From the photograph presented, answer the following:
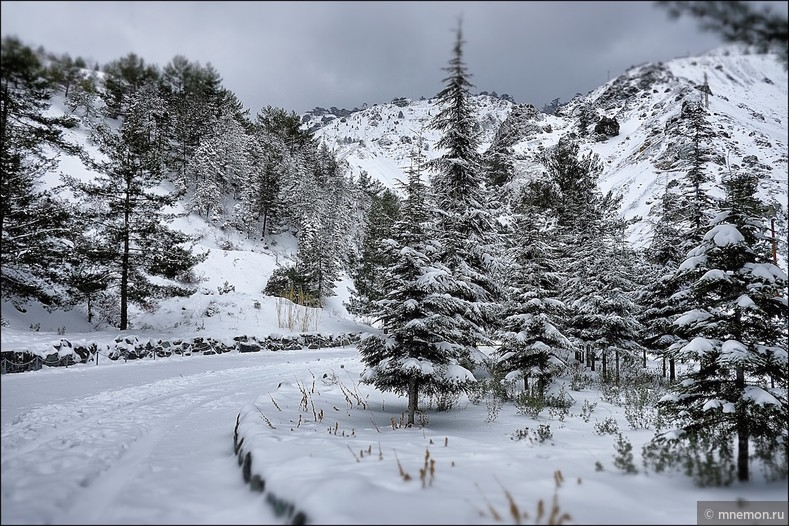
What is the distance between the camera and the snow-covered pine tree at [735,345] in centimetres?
505

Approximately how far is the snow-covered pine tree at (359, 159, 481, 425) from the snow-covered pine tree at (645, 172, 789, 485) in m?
3.83

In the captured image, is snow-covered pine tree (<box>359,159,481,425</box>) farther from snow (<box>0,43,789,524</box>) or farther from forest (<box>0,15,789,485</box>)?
snow (<box>0,43,789,524</box>)

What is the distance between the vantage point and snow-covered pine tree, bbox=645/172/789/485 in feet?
16.6

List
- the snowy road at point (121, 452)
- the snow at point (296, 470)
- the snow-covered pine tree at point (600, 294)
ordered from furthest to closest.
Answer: the snow-covered pine tree at point (600, 294) < the snowy road at point (121, 452) < the snow at point (296, 470)

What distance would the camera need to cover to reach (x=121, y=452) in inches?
209

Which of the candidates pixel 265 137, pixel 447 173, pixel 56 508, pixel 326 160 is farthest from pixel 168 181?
pixel 56 508

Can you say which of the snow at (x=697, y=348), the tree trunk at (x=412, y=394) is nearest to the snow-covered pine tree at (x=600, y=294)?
the tree trunk at (x=412, y=394)

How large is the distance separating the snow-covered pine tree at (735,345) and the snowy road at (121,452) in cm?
511

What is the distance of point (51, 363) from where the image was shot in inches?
514

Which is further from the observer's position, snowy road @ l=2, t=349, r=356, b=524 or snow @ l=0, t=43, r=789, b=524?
snowy road @ l=2, t=349, r=356, b=524

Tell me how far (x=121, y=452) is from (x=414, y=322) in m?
5.03

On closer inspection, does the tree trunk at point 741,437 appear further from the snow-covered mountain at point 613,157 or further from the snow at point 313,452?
the snow-covered mountain at point 613,157

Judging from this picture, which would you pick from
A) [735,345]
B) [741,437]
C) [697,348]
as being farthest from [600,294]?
[741,437]

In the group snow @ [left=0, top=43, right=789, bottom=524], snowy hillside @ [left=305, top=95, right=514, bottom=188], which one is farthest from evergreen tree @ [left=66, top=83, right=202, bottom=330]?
snowy hillside @ [left=305, top=95, right=514, bottom=188]
